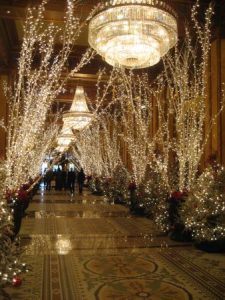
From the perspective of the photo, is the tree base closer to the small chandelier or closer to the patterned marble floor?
the patterned marble floor

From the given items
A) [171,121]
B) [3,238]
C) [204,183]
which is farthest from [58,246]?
[171,121]

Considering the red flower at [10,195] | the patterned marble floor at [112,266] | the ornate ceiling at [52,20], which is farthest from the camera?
the ornate ceiling at [52,20]

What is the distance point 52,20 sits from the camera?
8.78 metres

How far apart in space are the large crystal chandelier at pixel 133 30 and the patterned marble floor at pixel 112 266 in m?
2.63

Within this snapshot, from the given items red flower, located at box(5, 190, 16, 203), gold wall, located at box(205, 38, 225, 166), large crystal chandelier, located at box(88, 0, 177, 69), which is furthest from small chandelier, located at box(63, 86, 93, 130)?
large crystal chandelier, located at box(88, 0, 177, 69)

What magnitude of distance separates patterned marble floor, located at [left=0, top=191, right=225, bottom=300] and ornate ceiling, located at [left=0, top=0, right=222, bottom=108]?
441 centimetres

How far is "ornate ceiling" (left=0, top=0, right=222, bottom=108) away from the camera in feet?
26.8

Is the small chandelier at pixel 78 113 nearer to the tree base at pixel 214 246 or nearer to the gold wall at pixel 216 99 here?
the gold wall at pixel 216 99

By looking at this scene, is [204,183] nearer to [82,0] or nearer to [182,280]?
[182,280]

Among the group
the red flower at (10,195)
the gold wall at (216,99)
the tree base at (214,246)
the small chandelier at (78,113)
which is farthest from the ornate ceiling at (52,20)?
the tree base at (214,246)

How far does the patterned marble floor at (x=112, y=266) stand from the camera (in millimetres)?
4234

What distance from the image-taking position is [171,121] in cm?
1272

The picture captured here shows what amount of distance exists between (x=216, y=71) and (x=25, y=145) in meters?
4.68

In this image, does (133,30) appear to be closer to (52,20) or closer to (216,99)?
(52,20)
